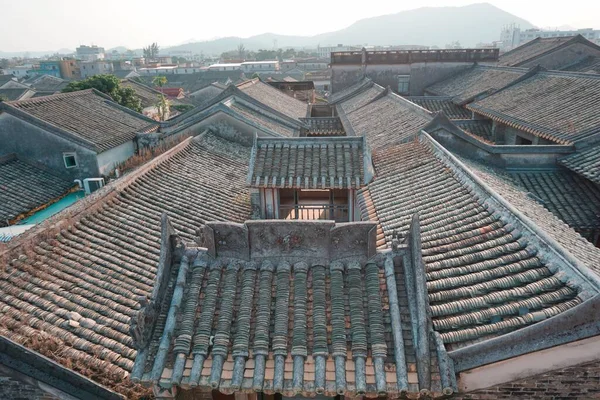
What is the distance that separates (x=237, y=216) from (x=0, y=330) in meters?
7.25

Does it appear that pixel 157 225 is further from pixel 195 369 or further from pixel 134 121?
pixel 134 121

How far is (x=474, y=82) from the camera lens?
32.1 metres

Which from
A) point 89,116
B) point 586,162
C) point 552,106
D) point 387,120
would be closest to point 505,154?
point 586,162

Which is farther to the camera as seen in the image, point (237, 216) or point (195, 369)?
point (237, 216)

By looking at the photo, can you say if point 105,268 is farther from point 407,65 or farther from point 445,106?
point 407,65

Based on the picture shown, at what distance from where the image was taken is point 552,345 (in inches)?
Answer: 197

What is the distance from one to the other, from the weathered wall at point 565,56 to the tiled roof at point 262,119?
87.6 ft

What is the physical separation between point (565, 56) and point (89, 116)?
3941 cm

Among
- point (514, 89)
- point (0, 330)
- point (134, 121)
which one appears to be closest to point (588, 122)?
point (514, 89)

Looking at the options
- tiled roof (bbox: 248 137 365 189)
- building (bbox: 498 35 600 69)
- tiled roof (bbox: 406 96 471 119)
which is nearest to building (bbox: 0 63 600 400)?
tiled roof (bbox: 248 137 365 189)

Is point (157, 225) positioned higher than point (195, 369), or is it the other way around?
point (195, 369)

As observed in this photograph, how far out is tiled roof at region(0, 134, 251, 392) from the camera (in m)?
7.01

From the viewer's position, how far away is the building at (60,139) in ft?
63.4

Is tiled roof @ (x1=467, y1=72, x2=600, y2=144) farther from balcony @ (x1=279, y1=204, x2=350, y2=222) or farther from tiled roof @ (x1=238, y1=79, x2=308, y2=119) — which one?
tiled roof @ (x1=238, y1=79, x2=308, y2=119)
